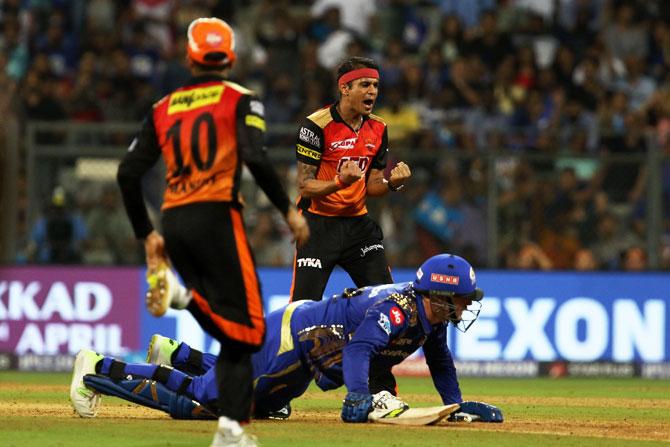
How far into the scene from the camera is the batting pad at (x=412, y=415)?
27.7 feet

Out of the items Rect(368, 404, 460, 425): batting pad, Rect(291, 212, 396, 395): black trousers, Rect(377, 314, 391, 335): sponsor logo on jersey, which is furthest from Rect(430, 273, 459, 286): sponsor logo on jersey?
Rect(291, 212, 396, 395): black trousers

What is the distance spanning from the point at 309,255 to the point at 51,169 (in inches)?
253

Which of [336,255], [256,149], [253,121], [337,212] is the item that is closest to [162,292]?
[256,149]

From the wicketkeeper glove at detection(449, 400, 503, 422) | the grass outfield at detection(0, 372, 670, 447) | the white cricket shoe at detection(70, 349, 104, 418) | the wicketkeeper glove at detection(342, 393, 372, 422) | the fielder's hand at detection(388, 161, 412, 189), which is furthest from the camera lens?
the fielder's hand at detection(388, 161, 412, 189)

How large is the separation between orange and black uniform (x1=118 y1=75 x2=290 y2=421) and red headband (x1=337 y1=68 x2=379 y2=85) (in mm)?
3003

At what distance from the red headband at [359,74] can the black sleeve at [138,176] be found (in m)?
3.06

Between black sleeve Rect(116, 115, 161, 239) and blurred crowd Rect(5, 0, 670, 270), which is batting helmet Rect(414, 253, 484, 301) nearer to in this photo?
black sleeve Rect(116, 115, 161, 239)

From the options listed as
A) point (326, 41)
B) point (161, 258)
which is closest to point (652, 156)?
point (326, 41)

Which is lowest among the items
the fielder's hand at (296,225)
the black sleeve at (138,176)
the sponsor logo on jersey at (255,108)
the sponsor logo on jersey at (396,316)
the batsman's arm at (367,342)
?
the batsman's arm at (367,342)

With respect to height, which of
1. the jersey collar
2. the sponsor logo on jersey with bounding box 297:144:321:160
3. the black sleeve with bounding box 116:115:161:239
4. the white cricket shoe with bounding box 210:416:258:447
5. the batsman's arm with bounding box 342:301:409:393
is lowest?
the white cricket shoe with bounding box 210:416:258:447

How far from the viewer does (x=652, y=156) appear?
1641 centimetres

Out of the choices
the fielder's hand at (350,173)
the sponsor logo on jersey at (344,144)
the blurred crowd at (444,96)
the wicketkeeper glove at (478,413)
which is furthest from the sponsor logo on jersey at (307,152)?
the blurred crowd at (444,96)

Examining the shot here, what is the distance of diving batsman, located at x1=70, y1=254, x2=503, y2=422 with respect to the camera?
846cm

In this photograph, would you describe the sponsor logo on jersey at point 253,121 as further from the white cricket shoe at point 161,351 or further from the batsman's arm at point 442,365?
the white cricket shoe at point 161,351
